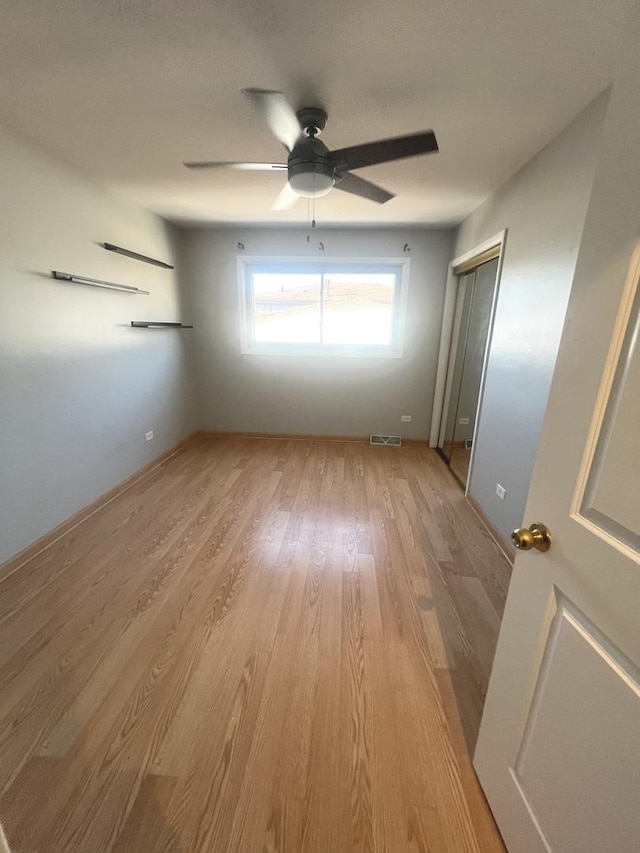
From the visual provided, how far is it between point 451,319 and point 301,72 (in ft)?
8.89

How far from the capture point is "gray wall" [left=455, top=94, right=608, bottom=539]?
1.60 m

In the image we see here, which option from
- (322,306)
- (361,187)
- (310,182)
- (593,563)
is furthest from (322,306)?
(593,563)

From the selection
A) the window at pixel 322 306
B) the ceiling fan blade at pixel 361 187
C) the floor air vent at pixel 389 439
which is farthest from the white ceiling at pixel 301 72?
the floor air vent at pixel 389 439

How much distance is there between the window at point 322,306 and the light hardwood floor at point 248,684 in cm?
222

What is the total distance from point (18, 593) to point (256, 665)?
1.39m

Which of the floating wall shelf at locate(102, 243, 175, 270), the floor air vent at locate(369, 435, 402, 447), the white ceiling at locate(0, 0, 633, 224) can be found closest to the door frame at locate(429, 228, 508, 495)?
the floor air vent at locate(369, 435, 402, 447)

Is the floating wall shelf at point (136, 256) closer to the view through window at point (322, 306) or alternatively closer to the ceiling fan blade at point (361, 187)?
the view through window at point (322, 306)

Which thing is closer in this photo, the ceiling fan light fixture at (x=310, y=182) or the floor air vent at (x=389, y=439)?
the ceiling fan light fixture at (x=310, y=182)

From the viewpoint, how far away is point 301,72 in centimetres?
135

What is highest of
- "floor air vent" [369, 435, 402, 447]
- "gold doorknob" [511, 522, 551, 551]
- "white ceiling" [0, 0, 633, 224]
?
"white ceiling" [0, 0, 633, 224]

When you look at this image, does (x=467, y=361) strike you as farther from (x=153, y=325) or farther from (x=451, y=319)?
(x=153, y=325)

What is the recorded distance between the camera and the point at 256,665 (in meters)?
1.40

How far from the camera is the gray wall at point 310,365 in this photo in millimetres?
3611

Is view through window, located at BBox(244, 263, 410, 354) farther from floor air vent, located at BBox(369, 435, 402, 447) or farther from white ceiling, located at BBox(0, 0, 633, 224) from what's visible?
white ceiling, located at BBox(0, 0, 633, 224)
